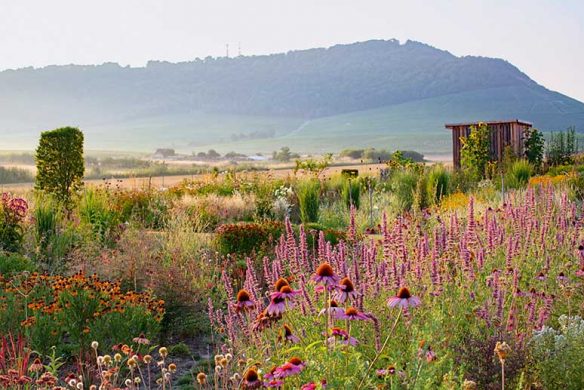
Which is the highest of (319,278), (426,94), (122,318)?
(426,94)

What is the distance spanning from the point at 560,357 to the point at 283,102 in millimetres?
170280

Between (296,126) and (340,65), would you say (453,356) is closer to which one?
(296,126)

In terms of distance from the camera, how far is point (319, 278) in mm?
2994

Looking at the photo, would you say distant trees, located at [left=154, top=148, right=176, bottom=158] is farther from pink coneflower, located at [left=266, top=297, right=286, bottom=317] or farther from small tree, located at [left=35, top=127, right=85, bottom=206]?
pink coneflower, located at [left=266, top=297, right=286, bottom=317]

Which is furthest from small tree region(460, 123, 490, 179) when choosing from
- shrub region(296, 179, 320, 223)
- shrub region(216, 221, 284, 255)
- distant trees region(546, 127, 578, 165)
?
shrub region(216, 221, 284, 255)

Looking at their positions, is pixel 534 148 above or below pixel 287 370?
above

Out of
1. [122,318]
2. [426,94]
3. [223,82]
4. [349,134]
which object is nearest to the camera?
[122,318]

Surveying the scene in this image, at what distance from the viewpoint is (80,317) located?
571 cm

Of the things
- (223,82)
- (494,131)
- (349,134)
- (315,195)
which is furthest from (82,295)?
(223,82)

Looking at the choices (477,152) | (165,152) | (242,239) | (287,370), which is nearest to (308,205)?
(242,239)

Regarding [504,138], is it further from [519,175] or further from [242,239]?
[242,239]

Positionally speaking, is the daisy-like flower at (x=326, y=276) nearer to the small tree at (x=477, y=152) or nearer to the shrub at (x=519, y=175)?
the shrub at (x=519, y=175)

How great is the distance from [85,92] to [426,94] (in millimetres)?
84523

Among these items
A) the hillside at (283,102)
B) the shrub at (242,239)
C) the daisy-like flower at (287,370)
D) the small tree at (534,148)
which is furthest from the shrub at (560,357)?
the hillside at (283,102)
